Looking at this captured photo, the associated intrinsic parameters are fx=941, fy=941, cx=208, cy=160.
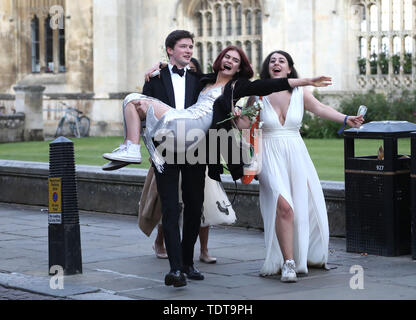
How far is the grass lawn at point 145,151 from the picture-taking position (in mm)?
15406

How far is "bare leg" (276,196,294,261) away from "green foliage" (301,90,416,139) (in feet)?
52.5

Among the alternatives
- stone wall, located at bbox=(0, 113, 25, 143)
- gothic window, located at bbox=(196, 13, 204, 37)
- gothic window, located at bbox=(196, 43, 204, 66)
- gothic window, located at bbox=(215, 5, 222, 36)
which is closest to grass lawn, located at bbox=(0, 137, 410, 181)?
stone wall, located at bbox=(0, 113, 25, 143)

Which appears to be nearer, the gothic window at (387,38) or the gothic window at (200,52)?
the gothic window at (387,38)

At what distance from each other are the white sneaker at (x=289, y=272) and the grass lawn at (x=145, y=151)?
6.28 meters

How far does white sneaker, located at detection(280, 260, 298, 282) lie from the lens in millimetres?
6801

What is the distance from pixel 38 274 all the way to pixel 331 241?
2.99m

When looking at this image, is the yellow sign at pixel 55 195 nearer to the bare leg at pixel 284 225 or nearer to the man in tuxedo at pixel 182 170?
the man in tuxedo at pixel 182 170

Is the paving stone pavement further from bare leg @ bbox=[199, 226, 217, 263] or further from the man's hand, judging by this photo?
the man's hand

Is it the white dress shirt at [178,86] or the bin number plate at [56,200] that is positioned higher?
the white dress shirt at [178,86]

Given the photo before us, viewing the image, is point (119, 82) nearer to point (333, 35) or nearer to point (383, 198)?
point (333, 35)

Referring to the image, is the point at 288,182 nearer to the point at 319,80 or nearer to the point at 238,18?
the point at 319,80

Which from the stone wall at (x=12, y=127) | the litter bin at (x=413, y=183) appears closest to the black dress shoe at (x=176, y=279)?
the litter bin at (x=413, y=183)

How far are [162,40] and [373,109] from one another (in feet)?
27.3
